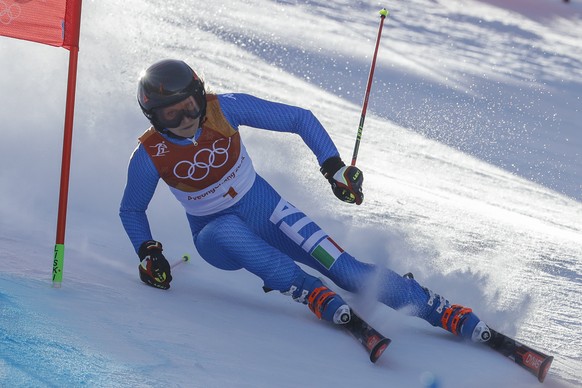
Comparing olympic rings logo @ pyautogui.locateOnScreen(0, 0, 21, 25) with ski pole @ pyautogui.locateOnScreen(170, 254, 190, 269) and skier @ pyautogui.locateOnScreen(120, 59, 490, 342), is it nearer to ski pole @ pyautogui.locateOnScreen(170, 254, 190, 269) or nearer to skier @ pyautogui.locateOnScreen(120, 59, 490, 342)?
skier @ pyautogui.locateOnScreen(120, 59, 490, 342)

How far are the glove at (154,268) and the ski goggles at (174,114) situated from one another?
2.05 ft

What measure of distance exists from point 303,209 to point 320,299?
9.39ft

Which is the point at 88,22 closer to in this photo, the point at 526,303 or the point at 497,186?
the point at 497,186

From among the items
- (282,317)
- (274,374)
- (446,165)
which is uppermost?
(274,374)

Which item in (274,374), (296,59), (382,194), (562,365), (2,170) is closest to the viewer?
(274,374)

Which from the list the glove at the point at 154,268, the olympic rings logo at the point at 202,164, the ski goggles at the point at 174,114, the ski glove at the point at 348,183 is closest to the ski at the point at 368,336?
the ski glove at the point at 348,183

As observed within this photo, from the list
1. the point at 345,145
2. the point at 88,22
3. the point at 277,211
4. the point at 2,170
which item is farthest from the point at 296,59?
the point at 277,211

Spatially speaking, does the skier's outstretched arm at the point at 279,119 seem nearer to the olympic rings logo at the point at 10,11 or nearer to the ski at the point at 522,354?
the olympic rings logo at the point at 10,11

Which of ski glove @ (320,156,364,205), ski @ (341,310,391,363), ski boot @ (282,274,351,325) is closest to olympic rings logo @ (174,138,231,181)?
ski glove @ (320,156,364,205)

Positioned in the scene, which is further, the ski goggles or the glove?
the glove

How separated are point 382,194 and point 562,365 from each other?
5066mm

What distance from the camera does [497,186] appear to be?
34.5 feet

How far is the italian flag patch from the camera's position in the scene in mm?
3994

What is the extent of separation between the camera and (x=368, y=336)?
3436mm
